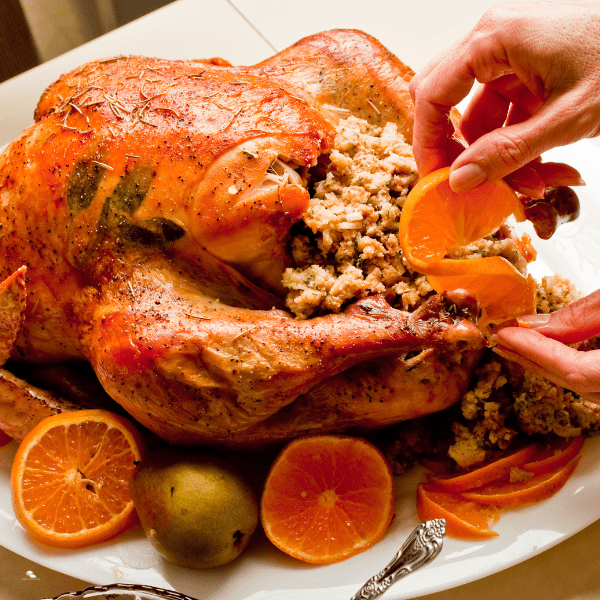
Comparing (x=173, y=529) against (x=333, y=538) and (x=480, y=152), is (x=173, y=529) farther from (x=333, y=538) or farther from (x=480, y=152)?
(x=480, y=152)

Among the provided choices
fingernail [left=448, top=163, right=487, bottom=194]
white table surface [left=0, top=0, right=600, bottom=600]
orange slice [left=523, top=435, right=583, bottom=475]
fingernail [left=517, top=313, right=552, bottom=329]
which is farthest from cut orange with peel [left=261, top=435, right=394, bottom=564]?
white table surface [left=0, top=0, right=600, bottom=600]

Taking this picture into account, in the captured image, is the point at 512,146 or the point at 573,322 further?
the point at 573,322

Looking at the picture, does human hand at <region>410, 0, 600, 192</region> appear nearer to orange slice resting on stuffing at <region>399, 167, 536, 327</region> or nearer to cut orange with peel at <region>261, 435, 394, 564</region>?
orange slice resting on stuffing at <region>399, 167, 536, 327</region>

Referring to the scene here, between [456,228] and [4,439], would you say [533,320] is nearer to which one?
[456,228]

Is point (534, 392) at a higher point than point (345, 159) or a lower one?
lower

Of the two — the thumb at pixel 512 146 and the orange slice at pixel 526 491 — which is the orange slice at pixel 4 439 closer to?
the orange slice at pixel 526 491

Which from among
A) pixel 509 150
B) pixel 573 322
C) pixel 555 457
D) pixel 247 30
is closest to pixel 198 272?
pixel 509 150

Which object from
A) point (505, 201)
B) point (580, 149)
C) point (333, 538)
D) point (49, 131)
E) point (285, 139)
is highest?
point (49, 131)

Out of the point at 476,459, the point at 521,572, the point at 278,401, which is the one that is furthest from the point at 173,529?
the point at 521,572
